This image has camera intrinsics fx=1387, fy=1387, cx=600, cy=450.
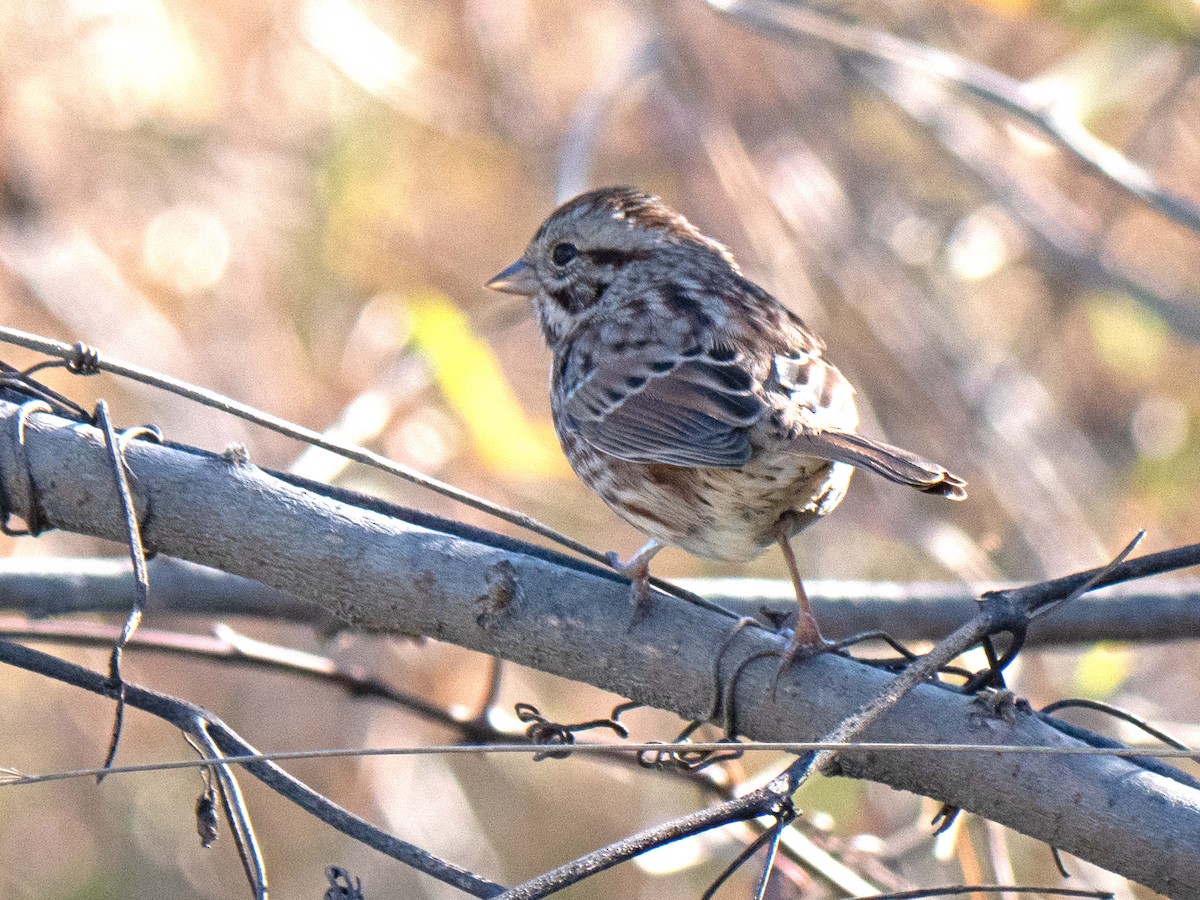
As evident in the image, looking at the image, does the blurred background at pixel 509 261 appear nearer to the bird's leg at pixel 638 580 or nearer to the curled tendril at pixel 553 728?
the bird's leg at pixel 638 580

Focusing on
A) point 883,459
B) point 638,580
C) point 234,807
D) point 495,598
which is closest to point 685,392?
point 883,459

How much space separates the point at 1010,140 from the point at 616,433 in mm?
2438

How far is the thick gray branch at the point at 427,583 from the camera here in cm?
145

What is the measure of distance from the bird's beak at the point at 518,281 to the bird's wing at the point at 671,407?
0.42 metres

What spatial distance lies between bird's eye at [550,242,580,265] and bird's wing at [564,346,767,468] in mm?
396

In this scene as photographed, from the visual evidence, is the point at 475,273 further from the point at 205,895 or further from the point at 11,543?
the point at 205,895

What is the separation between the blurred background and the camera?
12.2ft

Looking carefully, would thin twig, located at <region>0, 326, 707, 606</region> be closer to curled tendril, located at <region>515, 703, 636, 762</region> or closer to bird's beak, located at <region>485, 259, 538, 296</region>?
curled tendril, located at <region>515, 703, 636, 762</region>

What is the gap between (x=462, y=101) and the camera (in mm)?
4246

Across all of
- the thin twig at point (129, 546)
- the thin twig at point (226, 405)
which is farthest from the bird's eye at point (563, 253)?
the thin twig at point (129, 546)

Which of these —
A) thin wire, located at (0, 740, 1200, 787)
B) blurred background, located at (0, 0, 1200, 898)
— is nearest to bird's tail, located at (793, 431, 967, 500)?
thin wire, located at (0, 740, 1200, 787)

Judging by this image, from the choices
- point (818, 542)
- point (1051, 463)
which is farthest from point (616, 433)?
point (1051, 463)

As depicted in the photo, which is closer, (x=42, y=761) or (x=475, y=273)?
(x=42, y=761)

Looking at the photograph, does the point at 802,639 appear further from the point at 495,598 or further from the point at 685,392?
the point at 685,392
